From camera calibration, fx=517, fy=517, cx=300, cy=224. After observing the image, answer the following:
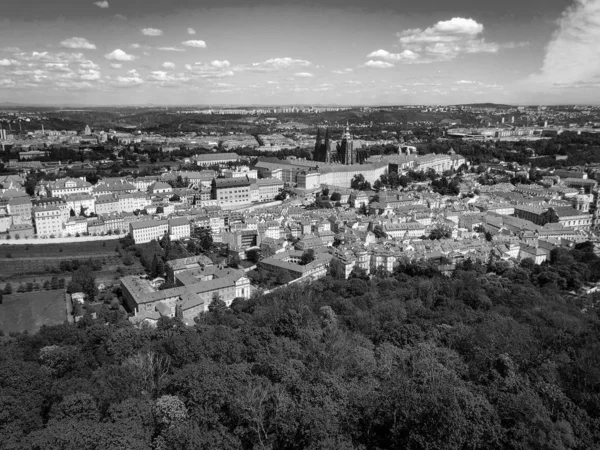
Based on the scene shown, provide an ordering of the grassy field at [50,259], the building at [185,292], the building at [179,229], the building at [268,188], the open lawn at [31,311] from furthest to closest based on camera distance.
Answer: the building at [268,188] < the building at [179,229] < the grassy field at [50,259] < the open lawn at [31,311] < the building at [185,292]

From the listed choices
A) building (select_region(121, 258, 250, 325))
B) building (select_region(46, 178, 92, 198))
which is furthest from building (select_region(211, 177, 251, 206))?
building (select_region(121, 258, 250, 325))

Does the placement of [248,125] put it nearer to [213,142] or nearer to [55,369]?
[213,142]

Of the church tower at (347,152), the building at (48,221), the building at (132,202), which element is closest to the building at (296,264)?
the building at (48,221)

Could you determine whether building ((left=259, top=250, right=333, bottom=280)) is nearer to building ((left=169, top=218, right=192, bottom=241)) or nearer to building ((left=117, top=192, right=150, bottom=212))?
building ((left=169, top=218, right=192, bottom=241))

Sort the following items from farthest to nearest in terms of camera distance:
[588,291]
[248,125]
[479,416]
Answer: [248,125], [588,291], [479,416]

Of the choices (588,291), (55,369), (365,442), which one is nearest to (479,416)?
(365,442)

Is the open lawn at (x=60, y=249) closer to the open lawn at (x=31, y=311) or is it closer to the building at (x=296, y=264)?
the open lawn at (x=31, y=311)

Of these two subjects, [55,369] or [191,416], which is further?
[55,369]
